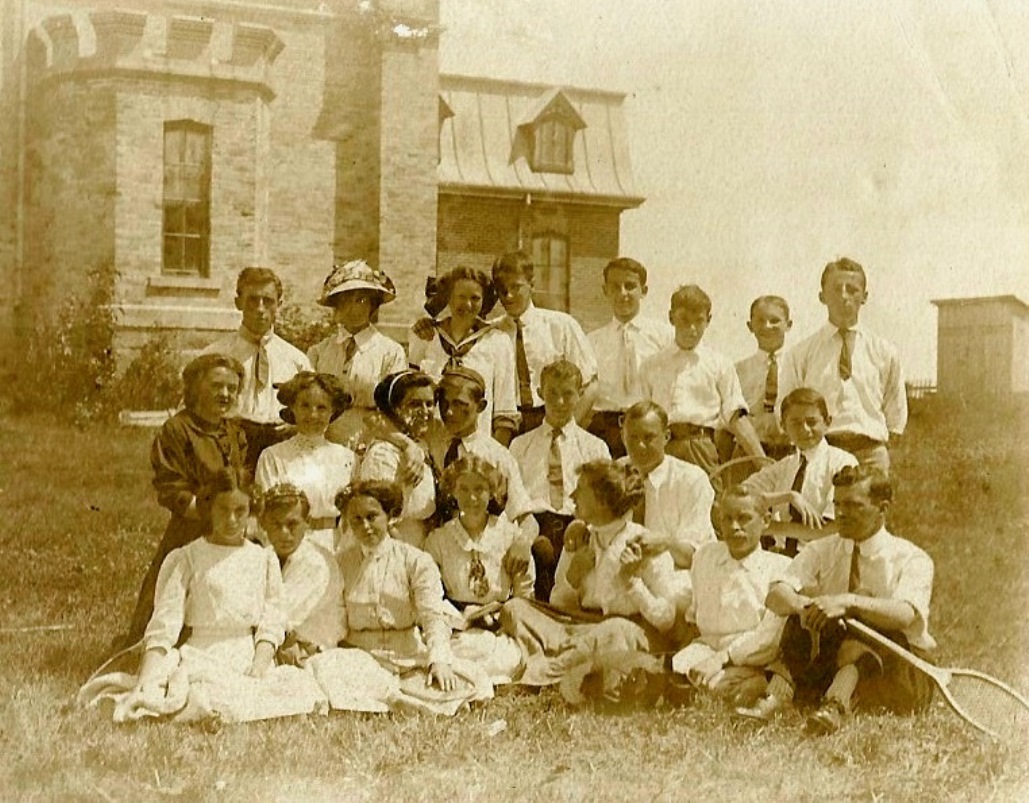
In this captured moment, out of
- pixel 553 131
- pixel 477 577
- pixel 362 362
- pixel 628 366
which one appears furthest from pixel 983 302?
pixel 553 131

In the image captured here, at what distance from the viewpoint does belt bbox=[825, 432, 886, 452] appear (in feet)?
17.9

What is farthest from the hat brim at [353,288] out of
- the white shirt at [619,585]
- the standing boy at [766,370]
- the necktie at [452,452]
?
the standing boy at [766,370]

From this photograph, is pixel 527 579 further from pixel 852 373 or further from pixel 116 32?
pixel 116 32

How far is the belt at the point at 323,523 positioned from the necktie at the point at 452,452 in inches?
20.4

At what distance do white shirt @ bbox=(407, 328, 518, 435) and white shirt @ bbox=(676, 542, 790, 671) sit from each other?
4.18 feet

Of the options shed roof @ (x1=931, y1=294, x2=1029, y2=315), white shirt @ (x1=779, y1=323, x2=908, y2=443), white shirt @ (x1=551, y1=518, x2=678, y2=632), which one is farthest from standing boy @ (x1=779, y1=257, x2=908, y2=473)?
shed roof @ (x1=931, y1=294, x2=1029, y2=315)

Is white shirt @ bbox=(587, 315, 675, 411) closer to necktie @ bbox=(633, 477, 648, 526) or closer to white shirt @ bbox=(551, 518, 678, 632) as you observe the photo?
necktie @ bbox=(633, 477, 648, 526)

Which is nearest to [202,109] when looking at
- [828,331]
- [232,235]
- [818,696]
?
[232,235]

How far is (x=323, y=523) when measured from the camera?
5027 millimetres

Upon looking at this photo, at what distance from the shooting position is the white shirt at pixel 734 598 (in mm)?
4609

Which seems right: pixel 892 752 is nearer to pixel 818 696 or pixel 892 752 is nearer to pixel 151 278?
pixel 818 696

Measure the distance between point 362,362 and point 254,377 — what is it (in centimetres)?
48

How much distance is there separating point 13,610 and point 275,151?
10.4 metres

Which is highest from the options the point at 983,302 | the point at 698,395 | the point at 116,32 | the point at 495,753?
the point at 116,32
